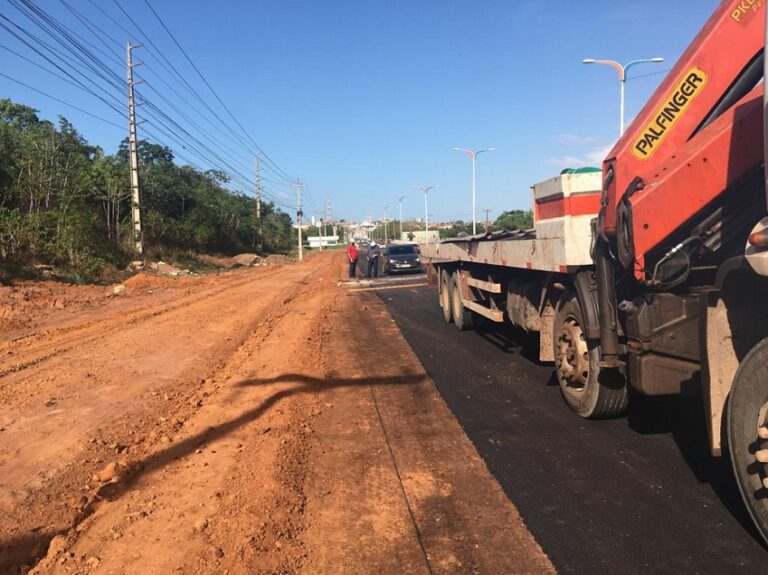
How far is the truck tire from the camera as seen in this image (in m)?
5.18

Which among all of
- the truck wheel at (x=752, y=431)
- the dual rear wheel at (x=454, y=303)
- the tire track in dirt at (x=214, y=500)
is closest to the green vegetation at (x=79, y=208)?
the dual rear wheel at (x=454, y=303)

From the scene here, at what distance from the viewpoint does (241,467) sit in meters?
4.69

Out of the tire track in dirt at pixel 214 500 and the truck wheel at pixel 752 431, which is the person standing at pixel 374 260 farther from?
the truck wheel at pixel 752 431

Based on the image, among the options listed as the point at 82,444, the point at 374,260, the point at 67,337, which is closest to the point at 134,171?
the point at 374,260

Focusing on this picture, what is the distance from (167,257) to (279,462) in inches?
1354

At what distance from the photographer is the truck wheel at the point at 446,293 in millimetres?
12828

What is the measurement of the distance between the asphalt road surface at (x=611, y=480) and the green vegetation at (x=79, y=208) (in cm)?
1870

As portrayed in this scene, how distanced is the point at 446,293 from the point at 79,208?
20072 mm

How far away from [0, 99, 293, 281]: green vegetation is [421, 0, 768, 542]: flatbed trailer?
19368 millimetres

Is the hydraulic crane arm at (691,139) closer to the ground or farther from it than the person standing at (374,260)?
farther from it

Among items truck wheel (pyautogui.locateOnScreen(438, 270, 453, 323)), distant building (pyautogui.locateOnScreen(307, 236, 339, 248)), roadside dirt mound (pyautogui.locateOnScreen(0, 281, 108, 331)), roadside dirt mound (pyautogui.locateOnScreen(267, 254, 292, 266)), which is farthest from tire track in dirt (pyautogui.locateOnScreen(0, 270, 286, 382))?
distant building (pyautogui.locateOnScreen(307, 236, 339, 248))

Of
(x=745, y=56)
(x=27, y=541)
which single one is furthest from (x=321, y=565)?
(x=745, y=56)

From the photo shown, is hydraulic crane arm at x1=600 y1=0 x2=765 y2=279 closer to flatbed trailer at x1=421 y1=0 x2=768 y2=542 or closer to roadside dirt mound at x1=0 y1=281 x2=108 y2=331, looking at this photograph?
flatbed trailer at x1=421 y1=0 x2=768 y2=542

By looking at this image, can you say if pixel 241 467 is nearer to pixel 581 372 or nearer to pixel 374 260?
pixel 581 372
